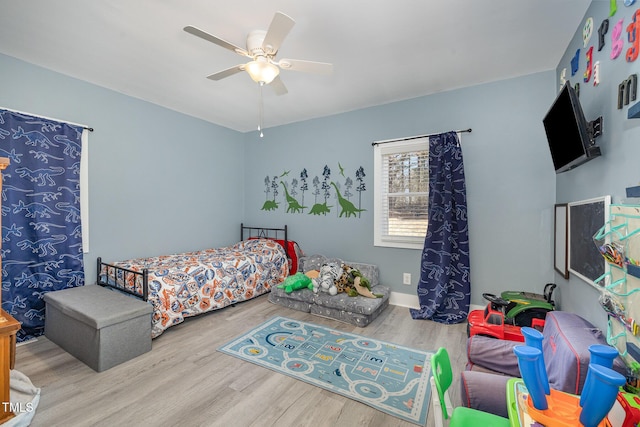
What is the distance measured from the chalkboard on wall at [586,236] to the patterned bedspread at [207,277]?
10.5ft

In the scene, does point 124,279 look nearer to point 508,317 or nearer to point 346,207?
point 346,207

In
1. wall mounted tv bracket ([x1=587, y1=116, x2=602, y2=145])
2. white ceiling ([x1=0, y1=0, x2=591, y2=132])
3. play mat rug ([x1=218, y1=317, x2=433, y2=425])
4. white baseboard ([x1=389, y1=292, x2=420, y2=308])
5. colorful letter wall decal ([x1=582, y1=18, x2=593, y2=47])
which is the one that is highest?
white ceiling ([x1=0, y1=0, x2=591, y2=132])

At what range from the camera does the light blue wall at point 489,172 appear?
285cm

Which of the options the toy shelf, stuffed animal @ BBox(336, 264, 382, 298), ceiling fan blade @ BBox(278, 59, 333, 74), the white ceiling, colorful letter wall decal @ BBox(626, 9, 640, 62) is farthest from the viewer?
stuffed animal @ BBox(336, 264, 382, 298)

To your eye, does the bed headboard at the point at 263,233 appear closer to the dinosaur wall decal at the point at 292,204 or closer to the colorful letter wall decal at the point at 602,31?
the dinosaur wall decal at the point at 292,204

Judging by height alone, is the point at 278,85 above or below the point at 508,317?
above

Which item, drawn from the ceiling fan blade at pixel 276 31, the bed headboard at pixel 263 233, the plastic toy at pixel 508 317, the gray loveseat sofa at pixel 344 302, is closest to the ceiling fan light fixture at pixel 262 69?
the ceiling fan blade at pixel 276 31

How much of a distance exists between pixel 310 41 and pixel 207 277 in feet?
8.43

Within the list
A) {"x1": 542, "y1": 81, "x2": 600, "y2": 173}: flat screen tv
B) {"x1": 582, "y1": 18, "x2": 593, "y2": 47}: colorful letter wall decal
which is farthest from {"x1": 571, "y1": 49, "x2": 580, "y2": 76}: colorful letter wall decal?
{"x1": 542, "y1": 81, "x2": 600, "y2": 173}: flat screen tv

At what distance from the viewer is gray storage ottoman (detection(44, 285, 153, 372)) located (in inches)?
86.4

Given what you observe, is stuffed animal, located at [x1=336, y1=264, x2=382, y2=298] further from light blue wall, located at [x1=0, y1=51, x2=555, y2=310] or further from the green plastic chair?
the green plastic chair

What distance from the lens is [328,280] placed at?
11.1 feet

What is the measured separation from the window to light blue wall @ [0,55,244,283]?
2.51 m

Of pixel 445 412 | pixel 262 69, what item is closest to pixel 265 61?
pixel 262 69
